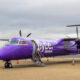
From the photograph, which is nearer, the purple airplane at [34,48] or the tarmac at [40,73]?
the tarmac at [40,73]

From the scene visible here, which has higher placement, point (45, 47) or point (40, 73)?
point (45, 47)

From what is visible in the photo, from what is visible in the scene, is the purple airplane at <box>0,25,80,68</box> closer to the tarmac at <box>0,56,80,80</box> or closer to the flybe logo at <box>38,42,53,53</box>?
the flybe logo at <box>38,42,53,53</box>

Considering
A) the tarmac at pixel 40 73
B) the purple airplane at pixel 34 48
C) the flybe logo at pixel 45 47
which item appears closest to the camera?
the tarmac at pixel 40 73

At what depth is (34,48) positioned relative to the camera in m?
20.3

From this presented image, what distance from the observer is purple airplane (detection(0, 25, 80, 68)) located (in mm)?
18141

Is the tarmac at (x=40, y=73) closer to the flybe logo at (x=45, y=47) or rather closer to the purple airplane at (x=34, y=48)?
the purple airplane at (x=34, y=48)

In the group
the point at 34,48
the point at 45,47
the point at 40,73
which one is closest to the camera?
the point at 40,73

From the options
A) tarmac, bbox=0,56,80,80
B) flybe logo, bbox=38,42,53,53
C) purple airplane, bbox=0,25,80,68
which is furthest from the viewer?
flybe logo, bbox=38,42,53,53

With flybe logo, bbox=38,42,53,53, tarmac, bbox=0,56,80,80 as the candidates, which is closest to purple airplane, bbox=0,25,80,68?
flybe logo, bbox=38,42,53,53

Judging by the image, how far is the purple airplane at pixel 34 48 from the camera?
18.1 m

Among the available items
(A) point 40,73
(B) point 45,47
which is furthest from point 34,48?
(A) point 40,73

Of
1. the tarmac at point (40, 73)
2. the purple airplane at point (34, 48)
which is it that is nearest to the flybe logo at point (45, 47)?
the purple airplane at point (34, 48)

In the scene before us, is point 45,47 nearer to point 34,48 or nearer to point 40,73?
point 34,48

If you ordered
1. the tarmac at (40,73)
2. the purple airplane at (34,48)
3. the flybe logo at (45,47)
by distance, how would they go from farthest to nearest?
the flybe logo at (45,47) → the purple airplane at (34,48) → the tarmac at (40,73)
